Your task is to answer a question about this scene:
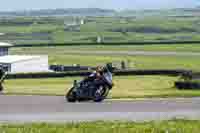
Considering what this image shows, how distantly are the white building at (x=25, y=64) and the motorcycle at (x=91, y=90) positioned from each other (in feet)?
111

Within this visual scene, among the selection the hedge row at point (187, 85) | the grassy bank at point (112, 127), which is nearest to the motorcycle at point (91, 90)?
the grassy bank at point (112, 127)

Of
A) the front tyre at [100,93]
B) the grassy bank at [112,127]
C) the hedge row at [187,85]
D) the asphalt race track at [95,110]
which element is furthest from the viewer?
the hedge row at [187,85]

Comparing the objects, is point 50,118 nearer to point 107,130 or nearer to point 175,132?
point 107,130

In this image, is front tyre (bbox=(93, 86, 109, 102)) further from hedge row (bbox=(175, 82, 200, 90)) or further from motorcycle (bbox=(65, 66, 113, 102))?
hedge row (bbox=(175, 82, 200, 90))

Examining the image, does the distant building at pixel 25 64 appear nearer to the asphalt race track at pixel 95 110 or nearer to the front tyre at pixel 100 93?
the front tyre at pixel 100 93

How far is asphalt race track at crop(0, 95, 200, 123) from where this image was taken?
46.5 feet

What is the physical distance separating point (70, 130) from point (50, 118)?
2.75 metres

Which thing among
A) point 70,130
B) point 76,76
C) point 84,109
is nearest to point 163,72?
point 76,76

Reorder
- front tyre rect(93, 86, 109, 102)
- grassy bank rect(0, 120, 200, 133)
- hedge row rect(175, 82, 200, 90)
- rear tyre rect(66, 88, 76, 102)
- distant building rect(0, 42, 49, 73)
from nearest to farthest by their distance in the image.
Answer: grassy bank rect(0, 120, 200, 133)
front tyre rect(93, 86, 109, 102)
rear tyre rect(66, 88, 76, 102)
hedge row rect(175, 82, 200, 90)
distant building rect(0, 42, 49, 73)

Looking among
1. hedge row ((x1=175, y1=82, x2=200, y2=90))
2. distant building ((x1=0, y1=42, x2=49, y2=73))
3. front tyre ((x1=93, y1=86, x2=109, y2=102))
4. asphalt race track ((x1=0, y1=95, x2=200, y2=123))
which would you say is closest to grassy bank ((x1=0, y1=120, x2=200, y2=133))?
asphalt race track ((x1=0, y1=95, x2=200, y2=123))

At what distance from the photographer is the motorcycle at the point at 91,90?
62.8 ft

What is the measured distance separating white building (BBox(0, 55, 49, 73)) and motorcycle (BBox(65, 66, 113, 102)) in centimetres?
3393

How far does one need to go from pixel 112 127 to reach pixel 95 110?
3907mm

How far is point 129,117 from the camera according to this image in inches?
555
